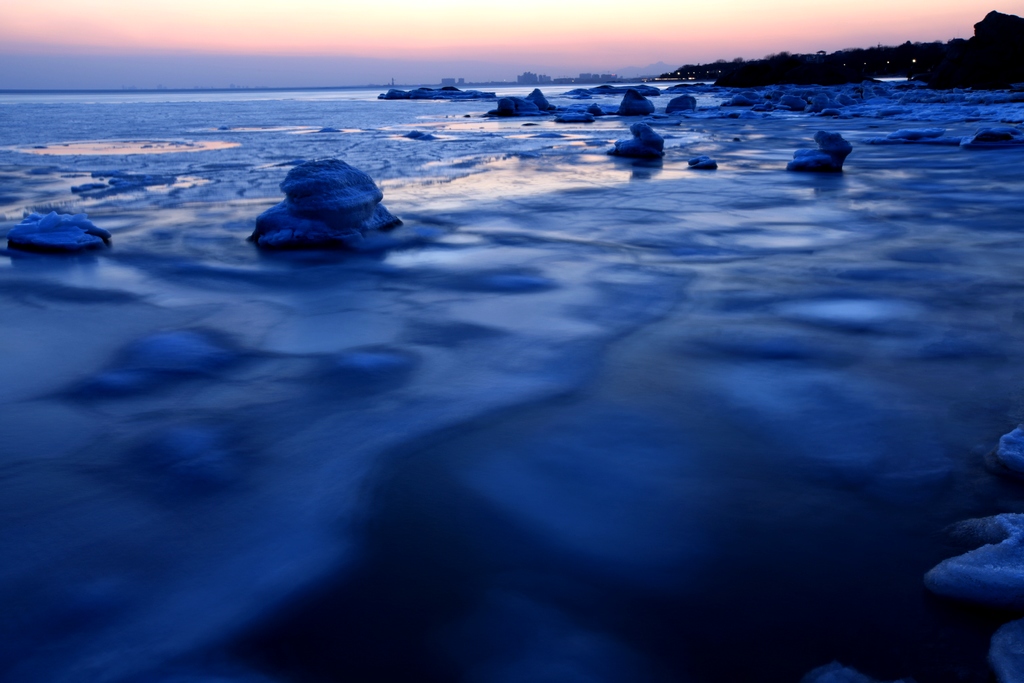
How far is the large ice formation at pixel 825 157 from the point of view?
8.39 metres

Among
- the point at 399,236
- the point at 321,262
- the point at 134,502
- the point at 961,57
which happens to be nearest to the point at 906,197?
the point at 399,236

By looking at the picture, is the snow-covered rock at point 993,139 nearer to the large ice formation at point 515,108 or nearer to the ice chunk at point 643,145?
the ice chunk at point 643,145

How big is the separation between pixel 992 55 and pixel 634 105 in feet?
73.9

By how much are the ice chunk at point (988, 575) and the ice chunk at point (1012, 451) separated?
41cm

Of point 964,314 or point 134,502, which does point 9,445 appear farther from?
point 964,314

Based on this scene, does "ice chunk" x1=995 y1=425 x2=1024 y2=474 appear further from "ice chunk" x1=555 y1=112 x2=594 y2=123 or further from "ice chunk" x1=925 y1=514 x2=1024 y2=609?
"ice chunk" x1=555 y1=112 x2=594 y2=123

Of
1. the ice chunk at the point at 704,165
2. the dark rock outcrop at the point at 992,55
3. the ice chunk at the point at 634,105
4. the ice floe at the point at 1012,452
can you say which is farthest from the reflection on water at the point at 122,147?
the dark rock outcrop at the point at 992,55

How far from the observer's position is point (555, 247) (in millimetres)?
4723

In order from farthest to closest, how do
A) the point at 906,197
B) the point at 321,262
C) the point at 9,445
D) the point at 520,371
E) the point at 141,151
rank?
the point at 141,151 < the point at 906,197 < the point at 321,262 < the point at 520,371 < the point at 9,445

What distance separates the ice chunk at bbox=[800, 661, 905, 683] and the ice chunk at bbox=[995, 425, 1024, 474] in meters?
0.94

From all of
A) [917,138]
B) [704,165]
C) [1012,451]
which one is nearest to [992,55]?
[917,138]

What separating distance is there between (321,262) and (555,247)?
60.8 inches

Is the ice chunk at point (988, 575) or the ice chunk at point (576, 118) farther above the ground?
the ice chunk at point (576, 118)

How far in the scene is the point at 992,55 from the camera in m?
34.8
